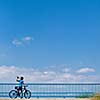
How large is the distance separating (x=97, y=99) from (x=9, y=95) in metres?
7.88

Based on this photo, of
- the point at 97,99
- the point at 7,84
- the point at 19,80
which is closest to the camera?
the point at 97,99

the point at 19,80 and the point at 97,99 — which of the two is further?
the point at 19,80

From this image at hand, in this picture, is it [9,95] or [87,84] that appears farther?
[87,84]

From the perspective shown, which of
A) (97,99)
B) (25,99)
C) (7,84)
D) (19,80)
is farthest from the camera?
(7,84)

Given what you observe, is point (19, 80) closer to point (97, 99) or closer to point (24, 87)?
point (24, 87)

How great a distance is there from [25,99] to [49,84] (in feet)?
17.8

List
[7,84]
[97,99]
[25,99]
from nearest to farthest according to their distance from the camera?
[97,99] → [25,99] → [7,84]

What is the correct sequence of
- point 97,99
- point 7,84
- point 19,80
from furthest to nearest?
point 7,84 < point 19,80 < point 97,99

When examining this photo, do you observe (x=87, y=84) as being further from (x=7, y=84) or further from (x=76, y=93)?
(x=7, y=84)

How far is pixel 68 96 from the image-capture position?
3162 centimetres

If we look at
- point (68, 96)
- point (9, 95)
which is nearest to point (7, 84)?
point (9, 95)

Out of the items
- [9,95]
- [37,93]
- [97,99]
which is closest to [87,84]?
[37,93]

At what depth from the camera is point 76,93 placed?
32188 millimetres

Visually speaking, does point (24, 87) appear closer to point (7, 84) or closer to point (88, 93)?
point (7, 84)
